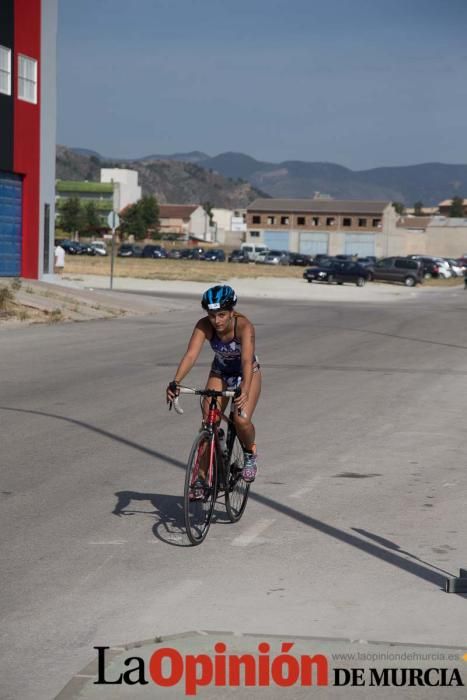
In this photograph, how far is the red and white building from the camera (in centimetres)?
3447

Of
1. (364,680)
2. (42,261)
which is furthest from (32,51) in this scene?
(364,680)

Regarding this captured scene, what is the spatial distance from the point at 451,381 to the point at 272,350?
5575mm

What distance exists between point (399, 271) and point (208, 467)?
63.1 meters

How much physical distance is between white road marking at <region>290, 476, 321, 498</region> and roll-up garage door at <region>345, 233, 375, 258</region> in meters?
145

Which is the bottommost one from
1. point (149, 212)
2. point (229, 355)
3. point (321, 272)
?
point (321, 272)

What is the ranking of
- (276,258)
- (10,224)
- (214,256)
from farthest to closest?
(214,256) < (276,258) < (10,224)

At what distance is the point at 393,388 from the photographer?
17219 mm

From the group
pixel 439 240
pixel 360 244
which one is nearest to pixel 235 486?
pixel 360 244

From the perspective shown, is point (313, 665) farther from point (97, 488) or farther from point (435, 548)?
point (97, 488)

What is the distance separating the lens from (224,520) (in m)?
8.60

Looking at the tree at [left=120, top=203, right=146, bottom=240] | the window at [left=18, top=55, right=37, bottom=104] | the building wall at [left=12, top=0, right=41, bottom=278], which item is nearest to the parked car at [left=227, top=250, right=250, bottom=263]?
the tree at [left=120, top=203, right=146, bottom=240]

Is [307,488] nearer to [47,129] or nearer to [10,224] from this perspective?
[10,224]

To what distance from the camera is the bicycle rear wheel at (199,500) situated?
7.67 metres

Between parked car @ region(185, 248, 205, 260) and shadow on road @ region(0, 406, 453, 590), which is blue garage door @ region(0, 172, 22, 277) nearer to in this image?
shadow on road @ region(0, 406, 453, 590)
